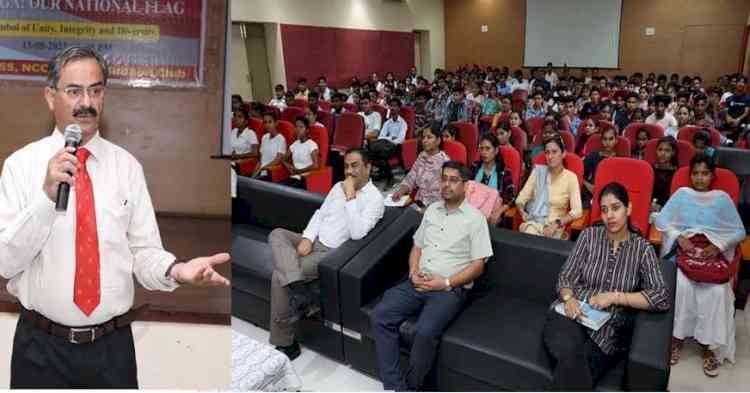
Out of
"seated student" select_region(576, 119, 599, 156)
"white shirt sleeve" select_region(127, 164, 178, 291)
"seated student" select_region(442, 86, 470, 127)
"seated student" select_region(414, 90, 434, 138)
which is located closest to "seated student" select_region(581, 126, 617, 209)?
"seated student" select_region(576, 119, 599, 156)

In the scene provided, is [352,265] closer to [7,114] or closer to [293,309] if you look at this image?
[293,309]

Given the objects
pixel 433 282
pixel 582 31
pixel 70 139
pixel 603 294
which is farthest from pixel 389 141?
pixel 582 31

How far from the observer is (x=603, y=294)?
6.82ft

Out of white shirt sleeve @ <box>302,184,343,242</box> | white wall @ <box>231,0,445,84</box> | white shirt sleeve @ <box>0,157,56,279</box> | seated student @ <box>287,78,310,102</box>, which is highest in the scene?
white wall @ <box>231,0,445,84</box>

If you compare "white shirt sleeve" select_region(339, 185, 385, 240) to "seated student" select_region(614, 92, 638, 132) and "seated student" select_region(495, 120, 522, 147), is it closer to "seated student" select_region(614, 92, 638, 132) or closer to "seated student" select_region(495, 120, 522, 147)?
"seated student" select_region(495, 120, 522, 147)

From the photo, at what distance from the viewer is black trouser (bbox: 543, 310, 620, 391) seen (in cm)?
194

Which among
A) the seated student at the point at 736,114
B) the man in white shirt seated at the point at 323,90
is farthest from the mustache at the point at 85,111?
the man in white shirt seated at the point at 323,90

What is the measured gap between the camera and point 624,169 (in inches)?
124

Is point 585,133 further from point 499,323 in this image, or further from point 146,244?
point 146,244

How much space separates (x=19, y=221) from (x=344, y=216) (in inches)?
68.3

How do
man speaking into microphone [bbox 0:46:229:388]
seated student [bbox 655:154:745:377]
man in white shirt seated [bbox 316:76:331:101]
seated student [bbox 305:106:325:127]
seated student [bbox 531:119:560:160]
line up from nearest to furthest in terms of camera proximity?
man speaking into microphone [bbox 0:46:229:388]
seated student [bbox 655:154:745:377]
seated student [bbox 531:119:560:160]
seated student [bbox 305:106:325:127]
man in white shirt seated [bbox 316:76:331:101]

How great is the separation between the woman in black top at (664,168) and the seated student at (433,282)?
159 centimetres

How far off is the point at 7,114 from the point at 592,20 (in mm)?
11934

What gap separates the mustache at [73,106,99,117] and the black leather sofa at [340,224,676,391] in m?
1.38
